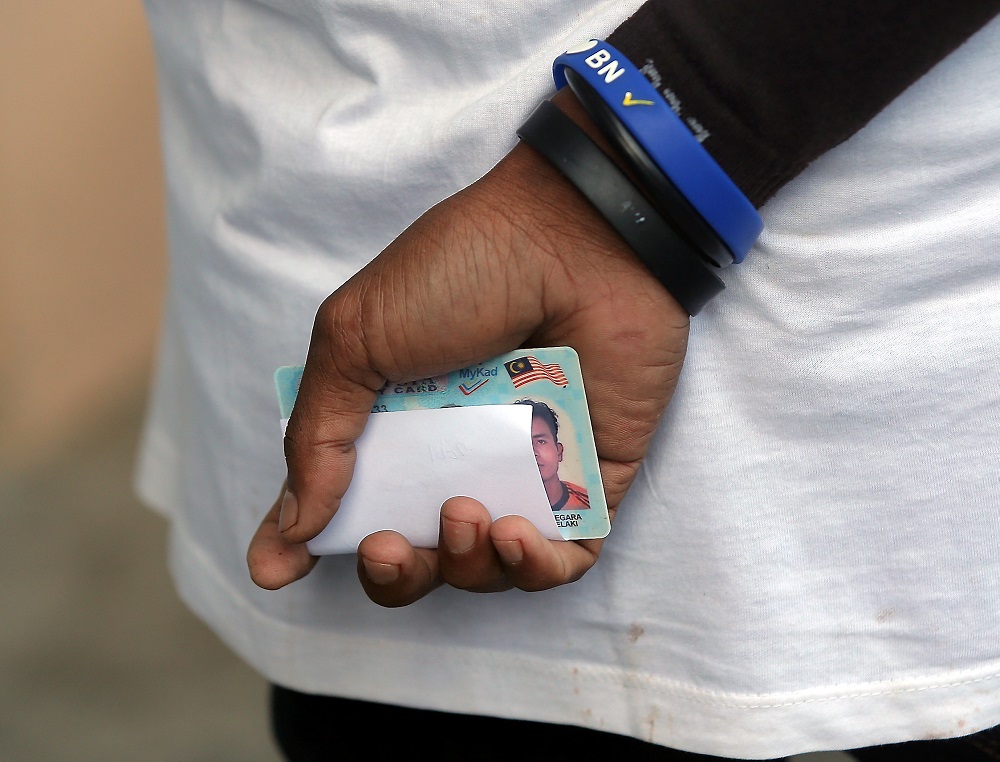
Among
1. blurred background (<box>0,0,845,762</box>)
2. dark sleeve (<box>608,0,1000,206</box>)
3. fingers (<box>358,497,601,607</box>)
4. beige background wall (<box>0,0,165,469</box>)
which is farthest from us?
beige background wall (<box>0,0,165,469</box>)

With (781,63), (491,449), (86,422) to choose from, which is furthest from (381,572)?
(86,422)

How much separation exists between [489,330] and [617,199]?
12 cm

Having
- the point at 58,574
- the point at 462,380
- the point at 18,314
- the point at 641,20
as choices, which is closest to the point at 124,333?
the point at 18,314

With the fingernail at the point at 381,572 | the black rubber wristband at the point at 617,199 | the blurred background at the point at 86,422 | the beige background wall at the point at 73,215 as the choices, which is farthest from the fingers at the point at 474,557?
the beige background wall at the point at 73,215

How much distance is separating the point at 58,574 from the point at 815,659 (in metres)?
1.71

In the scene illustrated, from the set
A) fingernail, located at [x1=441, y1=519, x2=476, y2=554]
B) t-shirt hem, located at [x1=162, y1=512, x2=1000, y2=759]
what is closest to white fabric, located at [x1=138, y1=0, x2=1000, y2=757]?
t-shirt hem, located at [x1=162, y1=512, x2=1000, y2=759]

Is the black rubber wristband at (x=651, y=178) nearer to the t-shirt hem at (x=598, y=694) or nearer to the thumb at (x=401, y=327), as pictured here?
the thumb at (x=401, y=327)

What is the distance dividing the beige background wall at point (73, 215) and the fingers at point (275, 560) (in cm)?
149

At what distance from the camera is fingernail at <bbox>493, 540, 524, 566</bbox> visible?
1.78ft

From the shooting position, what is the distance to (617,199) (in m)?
0.51

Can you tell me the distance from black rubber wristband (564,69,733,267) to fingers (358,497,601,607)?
22cm

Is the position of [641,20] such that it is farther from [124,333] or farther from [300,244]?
[124,333]

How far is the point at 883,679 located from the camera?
55 centimetres

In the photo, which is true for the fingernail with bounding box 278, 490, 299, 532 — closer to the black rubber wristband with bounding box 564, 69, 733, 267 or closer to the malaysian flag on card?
the malaysian flag on card
